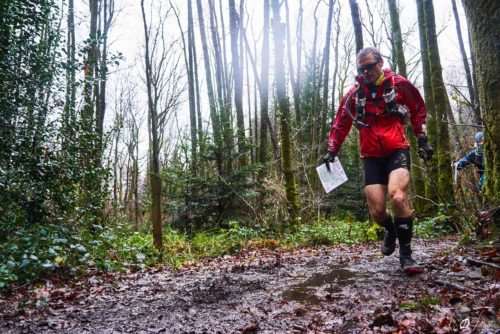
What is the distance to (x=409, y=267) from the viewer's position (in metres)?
3.72

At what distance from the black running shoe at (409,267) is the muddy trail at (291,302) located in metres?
0.08

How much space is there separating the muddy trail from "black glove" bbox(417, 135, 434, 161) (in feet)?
3.47

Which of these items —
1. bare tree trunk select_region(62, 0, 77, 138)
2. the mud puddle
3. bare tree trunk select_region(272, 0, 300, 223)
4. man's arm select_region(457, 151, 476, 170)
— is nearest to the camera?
the mud puddle

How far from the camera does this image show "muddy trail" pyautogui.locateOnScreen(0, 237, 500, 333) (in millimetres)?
2415

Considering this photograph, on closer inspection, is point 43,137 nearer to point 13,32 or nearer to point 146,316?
point 13,32

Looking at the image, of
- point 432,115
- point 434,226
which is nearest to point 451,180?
point 434,226

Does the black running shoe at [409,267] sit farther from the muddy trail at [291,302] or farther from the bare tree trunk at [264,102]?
the bare tree trunk at [264,102]

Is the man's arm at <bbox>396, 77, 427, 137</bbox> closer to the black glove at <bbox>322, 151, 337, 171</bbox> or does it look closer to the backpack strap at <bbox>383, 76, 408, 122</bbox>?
the backpack strap at <bbox>383, 76, 408, 122</bbox>

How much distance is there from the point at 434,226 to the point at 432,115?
3862mm

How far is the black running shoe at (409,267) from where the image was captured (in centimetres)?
364

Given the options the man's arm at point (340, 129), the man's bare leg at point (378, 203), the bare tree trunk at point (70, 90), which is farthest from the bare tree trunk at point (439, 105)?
the bare tree trunk at point (70, 90)

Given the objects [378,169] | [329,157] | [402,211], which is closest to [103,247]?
[329,157]

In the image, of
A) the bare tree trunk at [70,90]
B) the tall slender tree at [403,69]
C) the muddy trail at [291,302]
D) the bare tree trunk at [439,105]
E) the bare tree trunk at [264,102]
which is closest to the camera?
the muddy trail at [291,302]

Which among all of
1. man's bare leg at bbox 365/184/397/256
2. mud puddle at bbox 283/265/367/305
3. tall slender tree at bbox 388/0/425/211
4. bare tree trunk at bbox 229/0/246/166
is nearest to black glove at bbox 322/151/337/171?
man's bare leg at bbox 365/184/397/256
